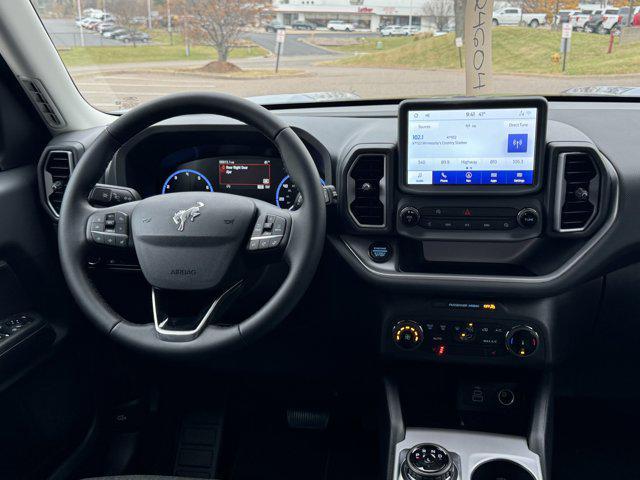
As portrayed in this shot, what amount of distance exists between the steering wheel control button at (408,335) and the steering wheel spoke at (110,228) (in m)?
0.83

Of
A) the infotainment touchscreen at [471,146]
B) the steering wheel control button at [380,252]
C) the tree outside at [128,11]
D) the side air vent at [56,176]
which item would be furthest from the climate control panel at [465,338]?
the tree outside at [128,11]

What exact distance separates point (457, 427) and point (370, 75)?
3.67 ft

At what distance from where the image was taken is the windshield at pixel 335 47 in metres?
1.97

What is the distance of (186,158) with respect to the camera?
218 cm

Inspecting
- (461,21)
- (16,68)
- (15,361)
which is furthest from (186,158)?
(461,21)

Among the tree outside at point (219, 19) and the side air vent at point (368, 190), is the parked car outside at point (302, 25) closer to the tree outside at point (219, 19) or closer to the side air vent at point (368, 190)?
the tree outside at point (219, 19)

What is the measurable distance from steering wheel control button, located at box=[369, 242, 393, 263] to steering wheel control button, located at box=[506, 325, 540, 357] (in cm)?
41

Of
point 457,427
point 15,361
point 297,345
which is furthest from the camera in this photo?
point 297,345

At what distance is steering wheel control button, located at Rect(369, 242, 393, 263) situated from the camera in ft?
6.61

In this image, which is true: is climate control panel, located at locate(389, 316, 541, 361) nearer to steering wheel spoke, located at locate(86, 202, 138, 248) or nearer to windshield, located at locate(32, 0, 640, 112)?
windshield, located at locate(32, 0, 640, 112)

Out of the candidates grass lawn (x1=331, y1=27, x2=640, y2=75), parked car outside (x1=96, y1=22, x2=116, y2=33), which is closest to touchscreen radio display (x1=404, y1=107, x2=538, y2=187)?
grass lawn (x1=331, y1=27, x2=640, y2=75)

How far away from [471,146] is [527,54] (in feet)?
1.35

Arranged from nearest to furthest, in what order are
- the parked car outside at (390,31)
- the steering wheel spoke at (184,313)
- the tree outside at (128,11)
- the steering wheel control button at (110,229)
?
the steering wheel spoke at (184,313) < the steering wheel control button at (110,229) < the parked car outside at (390,31) < the tree outside at (128,11)

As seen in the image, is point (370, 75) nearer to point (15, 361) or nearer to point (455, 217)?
point (455, 217)
